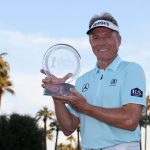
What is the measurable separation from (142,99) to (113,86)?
34 centimetres

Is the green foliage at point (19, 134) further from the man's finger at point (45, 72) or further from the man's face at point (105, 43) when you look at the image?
the man's face at point (105, 43)

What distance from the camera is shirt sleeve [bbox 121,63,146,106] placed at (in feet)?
18.7

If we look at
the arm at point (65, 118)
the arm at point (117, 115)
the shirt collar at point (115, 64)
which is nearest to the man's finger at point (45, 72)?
the arm at point (65, 118)

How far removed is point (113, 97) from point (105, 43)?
2.07 ft

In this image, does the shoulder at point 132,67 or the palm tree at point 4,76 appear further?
the palm tree at point 4,76

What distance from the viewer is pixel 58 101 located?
599 centimetres

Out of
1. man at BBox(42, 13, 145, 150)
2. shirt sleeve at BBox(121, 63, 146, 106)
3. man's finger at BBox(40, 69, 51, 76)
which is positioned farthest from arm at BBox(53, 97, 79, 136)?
shirt sleeve at BBox(121, 63, 146, 106)

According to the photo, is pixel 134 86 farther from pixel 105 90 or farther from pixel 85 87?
pixel 85 87

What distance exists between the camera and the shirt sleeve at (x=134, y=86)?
225 inches

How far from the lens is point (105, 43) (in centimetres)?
601

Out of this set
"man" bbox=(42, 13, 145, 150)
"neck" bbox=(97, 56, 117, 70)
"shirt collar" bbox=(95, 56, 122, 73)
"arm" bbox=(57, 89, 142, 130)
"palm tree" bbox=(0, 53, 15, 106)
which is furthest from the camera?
"palm tree" bbox=(0, 53, 15, 106)

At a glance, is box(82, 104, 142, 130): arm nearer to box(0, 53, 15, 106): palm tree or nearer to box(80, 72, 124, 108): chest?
box(80, 72, 124, 108): chest

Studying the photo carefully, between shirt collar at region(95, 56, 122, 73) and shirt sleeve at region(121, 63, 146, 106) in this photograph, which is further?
shirt collar at region(95, 56, 122, 73)

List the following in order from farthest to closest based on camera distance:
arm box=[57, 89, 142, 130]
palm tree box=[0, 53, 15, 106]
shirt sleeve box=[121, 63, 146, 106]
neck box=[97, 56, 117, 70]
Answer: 1. palm tree box=[0, 53, 15, 106]
2. neck box=[97, 56, 117, 70]
3. shirt sleeve box=[121, 63, 146, 106]
4. arm box=[57, 89, 142, 130]
